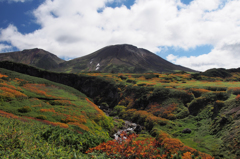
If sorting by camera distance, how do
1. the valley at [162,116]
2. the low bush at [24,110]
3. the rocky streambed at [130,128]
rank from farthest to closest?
the rocky streambed at [130,128] → the low bush at [24,110] → the valley at [162,116]

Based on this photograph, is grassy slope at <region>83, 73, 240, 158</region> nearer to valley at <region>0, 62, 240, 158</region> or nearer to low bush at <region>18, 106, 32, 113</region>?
valley at <region>0, 62, 240, 158</region>

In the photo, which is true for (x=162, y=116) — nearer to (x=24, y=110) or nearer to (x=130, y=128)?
(x=130, y=128)

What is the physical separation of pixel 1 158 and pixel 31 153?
170cm

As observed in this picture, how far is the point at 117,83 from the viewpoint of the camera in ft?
284

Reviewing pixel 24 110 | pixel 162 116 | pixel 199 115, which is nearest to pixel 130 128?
pixel 162 116

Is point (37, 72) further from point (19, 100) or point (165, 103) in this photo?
point (165, 103)

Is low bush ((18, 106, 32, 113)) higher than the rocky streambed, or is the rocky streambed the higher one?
low bush ((18, 106, 32, 113))

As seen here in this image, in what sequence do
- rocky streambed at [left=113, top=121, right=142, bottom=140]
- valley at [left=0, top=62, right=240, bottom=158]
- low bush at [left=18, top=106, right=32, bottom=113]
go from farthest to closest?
1. rocky streambed at [left=113, top=121, right=142, bottom=140]
2. low bush at [left=18, top=106, right=32, bottom=113]
3. valley at [left=0, top=62, right=240, bottom=158]

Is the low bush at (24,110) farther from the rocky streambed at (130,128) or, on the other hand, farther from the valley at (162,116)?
the rocky streambed at (130,128)

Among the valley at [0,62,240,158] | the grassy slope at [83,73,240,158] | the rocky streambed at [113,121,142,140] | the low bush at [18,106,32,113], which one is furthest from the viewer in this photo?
the rocky streambed at [113,121,142,140]

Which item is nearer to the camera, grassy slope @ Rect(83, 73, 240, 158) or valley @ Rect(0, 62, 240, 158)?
valley @ Rect(0, 62, 240, 158)

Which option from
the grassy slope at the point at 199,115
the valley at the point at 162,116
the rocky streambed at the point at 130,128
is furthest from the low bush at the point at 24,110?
the grassy slope at the point at 199,115

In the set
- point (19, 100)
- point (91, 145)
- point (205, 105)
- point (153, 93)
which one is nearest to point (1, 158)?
point (91, 145)

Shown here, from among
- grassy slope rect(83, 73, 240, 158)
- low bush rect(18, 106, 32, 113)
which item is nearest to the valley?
grassy slope rect(83, 73, 240, 158)
